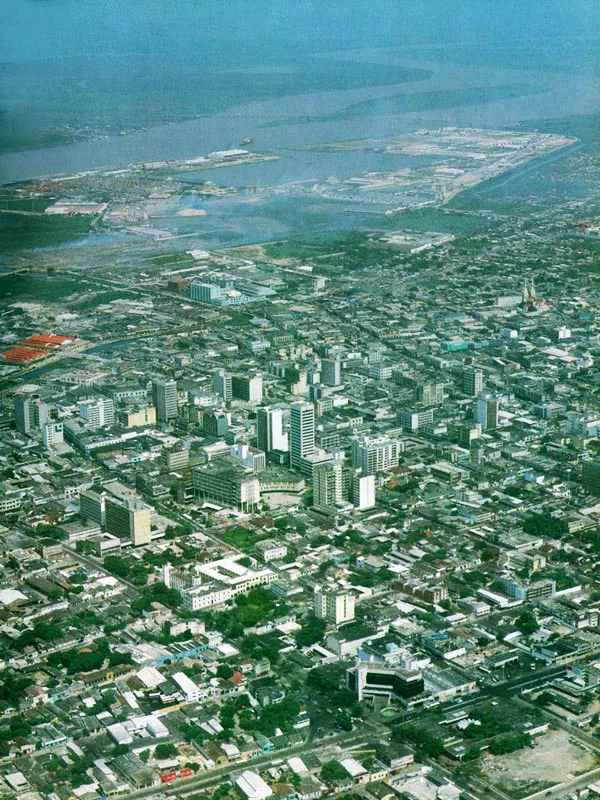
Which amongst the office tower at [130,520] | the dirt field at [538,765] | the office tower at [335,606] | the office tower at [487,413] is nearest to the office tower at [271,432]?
the office tower at [130,520]

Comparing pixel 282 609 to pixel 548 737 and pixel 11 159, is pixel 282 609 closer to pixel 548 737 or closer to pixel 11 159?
pixel 548 737

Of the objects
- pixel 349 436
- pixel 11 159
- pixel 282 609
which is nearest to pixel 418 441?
pixel 349 436

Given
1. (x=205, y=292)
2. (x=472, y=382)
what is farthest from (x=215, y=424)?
(x=205, y=292)

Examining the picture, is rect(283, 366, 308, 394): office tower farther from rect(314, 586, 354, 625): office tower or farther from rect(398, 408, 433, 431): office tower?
rect(314, 586, 354, 625): office tower

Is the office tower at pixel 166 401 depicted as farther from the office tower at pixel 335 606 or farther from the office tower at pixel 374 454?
the office tower at pixel 335 606

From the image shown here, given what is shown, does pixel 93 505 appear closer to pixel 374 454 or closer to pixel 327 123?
pixel 374 454
